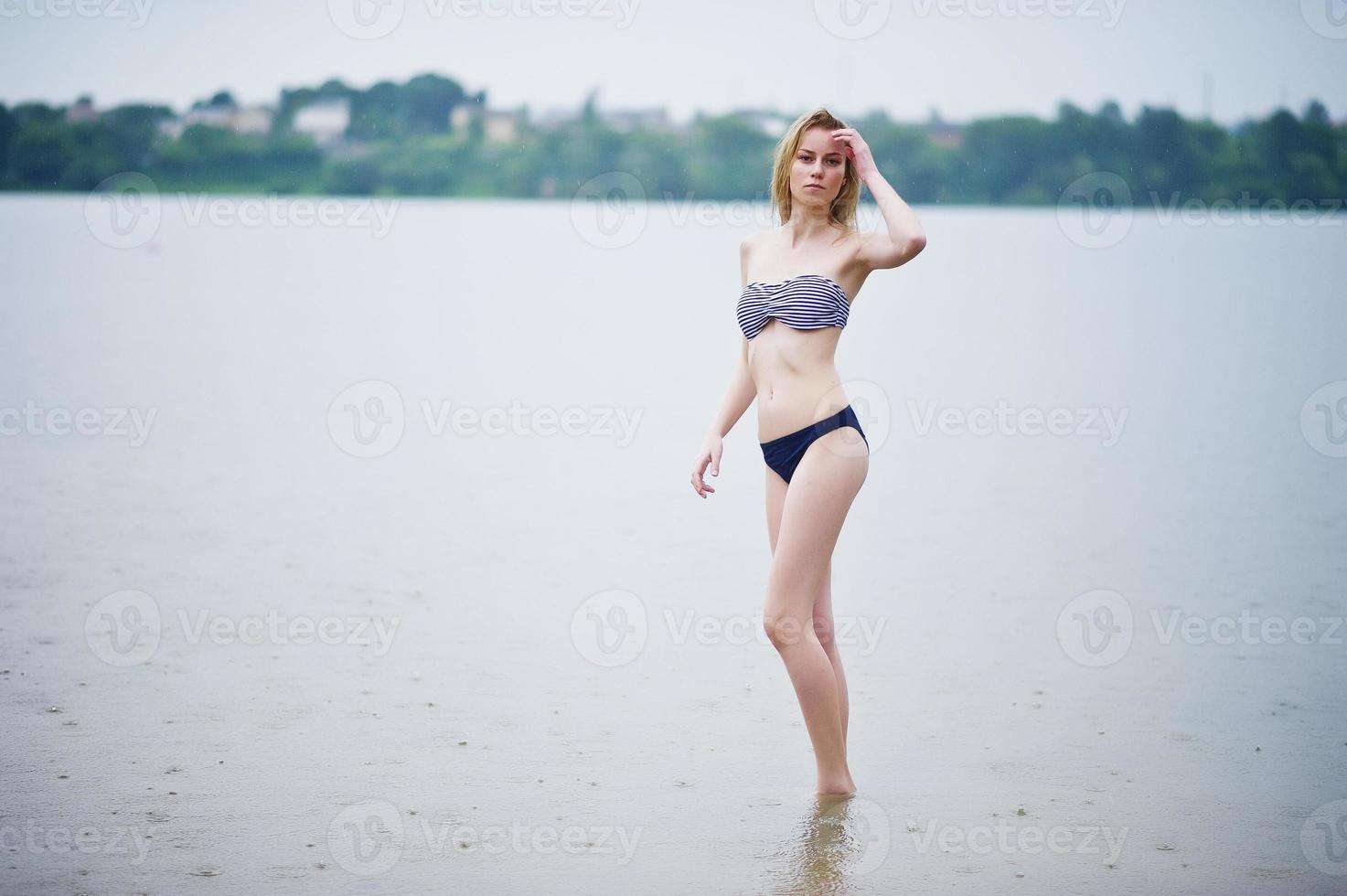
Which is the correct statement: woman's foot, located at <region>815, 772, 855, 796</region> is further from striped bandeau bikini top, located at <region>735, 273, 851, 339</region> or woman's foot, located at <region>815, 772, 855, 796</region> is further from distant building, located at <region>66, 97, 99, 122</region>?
distant building, located at <region>66, 97, 99, 122</region>

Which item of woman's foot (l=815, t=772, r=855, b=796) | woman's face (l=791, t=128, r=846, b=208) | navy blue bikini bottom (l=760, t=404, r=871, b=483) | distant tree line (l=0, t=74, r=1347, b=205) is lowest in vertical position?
woman's foot (l=815, t=772, r=855, b=796)

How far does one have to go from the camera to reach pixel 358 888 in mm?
3711

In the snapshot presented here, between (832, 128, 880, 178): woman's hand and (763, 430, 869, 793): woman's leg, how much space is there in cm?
76

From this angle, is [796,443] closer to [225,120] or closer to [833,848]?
[833,848]

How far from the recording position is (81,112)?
64.6 meters

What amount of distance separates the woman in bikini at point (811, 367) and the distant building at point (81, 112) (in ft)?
218

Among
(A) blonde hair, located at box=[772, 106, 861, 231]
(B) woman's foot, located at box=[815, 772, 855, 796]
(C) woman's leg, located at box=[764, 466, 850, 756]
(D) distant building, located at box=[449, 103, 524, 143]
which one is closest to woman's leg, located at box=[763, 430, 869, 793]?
(C) woman's leg, located at box=[764, 466, 850, 756]

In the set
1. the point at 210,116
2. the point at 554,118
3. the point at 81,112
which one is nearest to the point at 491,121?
the point at 554,118

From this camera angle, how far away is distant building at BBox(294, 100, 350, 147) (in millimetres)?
67000

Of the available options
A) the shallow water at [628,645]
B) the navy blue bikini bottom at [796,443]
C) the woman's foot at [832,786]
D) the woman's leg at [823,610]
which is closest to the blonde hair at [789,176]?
the navy blue bikini bottom at [796,443]

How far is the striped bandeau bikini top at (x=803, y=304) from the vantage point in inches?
164

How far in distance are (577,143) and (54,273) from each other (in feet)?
153

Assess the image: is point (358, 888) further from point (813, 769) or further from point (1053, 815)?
point (1053, 815)

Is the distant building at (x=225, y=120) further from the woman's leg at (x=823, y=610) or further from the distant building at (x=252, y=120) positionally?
the woman's leg at (x=823, y=610)
